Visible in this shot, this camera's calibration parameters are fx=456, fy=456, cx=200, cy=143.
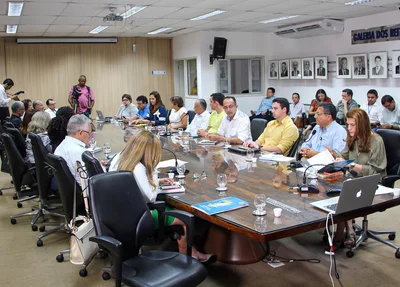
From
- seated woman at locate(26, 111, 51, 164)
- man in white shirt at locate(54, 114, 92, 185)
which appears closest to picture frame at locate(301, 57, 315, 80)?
seated woman at locate(26, 111, 51, 164)

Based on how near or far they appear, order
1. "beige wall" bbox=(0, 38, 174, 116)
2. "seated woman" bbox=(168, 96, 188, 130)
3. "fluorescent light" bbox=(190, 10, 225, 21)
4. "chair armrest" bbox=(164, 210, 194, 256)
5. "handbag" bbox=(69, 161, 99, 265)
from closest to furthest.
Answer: "chair armrest" bbox=(164, 210, 194, 256) → "handbag" bbox=(69, 161, 99, 265) → "seated woman" bbox=(168, 96, 188, 130) → "fluorescent light" bbox=(190, 10, 225, 21) → "beige wall" bbox=(0, 38, 174, 116)

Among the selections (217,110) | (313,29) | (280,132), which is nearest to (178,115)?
(217,110)

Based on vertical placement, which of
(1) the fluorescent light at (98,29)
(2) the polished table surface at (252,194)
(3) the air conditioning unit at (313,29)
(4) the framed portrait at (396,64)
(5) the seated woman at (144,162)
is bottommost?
(2) the polished table surface at (252,194)

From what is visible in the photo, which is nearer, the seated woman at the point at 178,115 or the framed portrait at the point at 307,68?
the seated woman at the point at 178,115

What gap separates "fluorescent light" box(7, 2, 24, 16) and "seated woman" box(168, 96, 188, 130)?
3.01 metres

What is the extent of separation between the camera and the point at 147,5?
8.10 m

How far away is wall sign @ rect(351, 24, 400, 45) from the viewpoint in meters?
9.27

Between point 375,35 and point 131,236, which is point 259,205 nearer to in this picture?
point 131,236

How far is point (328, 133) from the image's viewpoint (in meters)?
4.54

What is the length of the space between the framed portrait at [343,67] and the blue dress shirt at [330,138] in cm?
610

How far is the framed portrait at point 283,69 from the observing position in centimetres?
1211

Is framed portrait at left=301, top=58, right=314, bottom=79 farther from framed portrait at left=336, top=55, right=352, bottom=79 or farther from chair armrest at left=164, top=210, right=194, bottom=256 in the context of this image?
chair armrest at left=164, top=210, right=194, bottom=256

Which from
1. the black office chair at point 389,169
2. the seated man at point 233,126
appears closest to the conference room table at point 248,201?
the black office chair at point 389,169

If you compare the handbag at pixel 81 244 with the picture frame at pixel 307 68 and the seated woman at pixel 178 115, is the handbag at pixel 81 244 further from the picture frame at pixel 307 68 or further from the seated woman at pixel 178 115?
the picture frame at pixel 307 68
